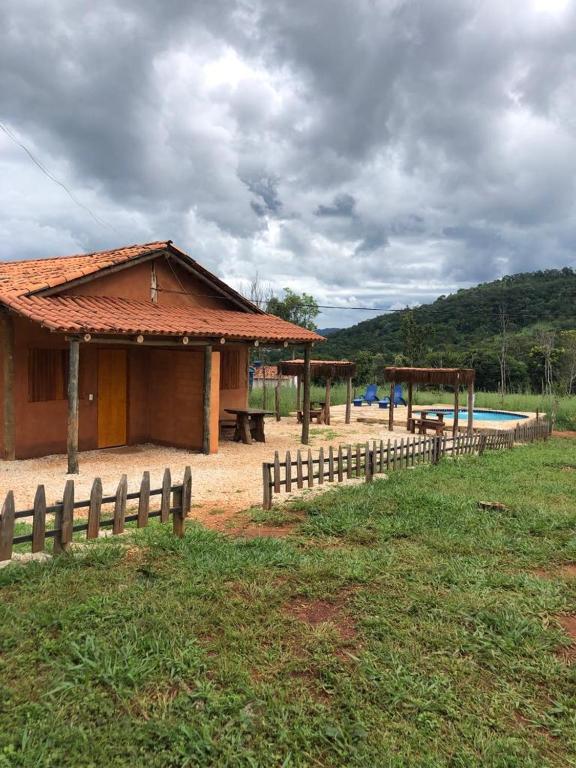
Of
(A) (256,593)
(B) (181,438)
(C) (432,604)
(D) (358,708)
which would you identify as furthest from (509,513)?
(B) (181,438)

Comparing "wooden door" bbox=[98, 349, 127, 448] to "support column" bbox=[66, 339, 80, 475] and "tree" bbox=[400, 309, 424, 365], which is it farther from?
"tree" bbox=[400, 309, 424, 365]

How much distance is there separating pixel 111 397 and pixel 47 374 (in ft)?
5.59

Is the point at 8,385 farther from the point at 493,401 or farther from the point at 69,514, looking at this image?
the point at 493,401

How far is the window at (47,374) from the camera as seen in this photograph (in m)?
10.7

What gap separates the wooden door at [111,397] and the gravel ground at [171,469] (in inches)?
16.1

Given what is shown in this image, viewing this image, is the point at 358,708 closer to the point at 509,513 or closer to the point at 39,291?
the point at 509,513

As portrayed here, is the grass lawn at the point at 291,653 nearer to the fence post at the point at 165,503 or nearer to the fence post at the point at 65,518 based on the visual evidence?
the fence post at the point at 65,518

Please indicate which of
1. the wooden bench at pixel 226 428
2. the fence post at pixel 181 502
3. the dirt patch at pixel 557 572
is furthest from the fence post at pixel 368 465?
the wooden bench at pixel 226 428

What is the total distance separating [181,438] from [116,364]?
2275 mm

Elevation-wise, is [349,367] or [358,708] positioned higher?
Answer: [349,367]

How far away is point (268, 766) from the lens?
2.60 m

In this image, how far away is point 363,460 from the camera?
33.0 ft

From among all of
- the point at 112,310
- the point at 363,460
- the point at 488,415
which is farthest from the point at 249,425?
the point at 488,415

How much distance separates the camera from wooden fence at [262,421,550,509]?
25.2 feet
